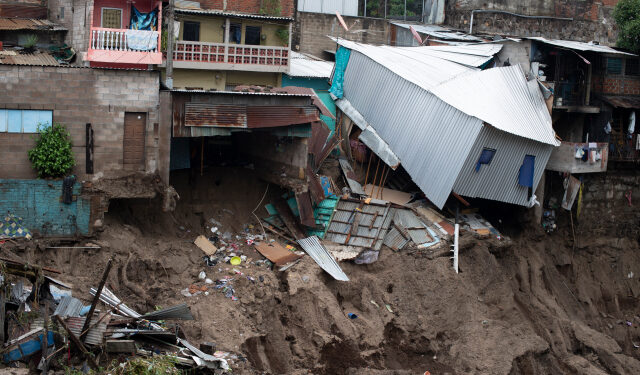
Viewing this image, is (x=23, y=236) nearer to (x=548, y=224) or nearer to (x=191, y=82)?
(x=191, y=82)

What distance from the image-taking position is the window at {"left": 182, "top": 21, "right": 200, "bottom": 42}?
25.9 metres

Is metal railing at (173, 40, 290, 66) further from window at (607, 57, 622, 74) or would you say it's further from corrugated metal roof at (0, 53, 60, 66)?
window at (607, 57, 622, 74)

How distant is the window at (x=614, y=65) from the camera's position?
25.4 metres

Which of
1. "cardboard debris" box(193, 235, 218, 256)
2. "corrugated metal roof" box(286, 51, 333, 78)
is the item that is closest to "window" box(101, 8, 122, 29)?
"corrugated metal roof" box(286, 51, 333, 78)

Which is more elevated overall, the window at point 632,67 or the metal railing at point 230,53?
the window at point 632,67

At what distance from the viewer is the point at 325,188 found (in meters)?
22.0

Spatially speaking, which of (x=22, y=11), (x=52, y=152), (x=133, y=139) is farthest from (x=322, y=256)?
(x=22, y=11)

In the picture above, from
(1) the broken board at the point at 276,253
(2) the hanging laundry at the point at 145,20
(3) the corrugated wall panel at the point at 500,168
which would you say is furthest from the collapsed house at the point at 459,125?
(2) the hanging laundry at the point at 145,20

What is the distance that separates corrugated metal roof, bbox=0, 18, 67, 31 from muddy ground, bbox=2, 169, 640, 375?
7.61 meters

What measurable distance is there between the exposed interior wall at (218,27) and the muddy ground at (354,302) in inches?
248

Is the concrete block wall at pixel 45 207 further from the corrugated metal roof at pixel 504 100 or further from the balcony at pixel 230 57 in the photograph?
the corrugated metal roof at pixel 504 100

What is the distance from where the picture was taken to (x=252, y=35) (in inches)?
1061

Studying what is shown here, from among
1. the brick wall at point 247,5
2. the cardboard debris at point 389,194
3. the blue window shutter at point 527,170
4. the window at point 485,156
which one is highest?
the brick wall at point 247,5

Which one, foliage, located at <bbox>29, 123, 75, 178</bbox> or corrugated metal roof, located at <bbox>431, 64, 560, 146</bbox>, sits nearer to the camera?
foliage, located at <bbox>29, 123, 75, 178</bbox>
